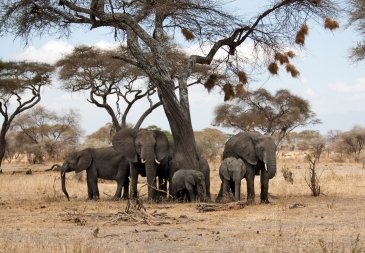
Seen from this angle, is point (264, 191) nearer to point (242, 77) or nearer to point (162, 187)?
point (162, 187)

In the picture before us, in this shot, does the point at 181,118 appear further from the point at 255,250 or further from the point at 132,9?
the point at 255,250

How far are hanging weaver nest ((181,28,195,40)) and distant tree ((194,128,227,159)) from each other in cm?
3044

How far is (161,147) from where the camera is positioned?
50.8 ft

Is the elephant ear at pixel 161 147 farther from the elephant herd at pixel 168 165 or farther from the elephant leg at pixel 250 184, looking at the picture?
the elephant leg at pixel 250 184

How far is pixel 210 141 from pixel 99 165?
3482 cm

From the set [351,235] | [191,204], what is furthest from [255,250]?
Result: [191,204]

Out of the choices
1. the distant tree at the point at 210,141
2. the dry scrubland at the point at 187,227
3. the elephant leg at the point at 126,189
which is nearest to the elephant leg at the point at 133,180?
the elephant leg at the point at 126,189

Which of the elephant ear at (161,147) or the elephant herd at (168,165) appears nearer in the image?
the elephant herd at (168,165)

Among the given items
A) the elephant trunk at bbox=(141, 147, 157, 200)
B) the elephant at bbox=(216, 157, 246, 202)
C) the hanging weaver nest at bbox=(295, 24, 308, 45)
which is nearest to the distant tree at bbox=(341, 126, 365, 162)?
the hanging weaver nest at bbox=(295, 24, 308, 45)

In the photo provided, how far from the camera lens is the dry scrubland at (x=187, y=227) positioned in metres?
7.57

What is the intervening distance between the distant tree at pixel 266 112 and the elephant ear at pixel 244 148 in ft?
78.6

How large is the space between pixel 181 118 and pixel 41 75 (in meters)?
19.1

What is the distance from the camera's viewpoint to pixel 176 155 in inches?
611

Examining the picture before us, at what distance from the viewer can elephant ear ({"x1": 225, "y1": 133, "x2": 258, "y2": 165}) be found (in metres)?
14.3
